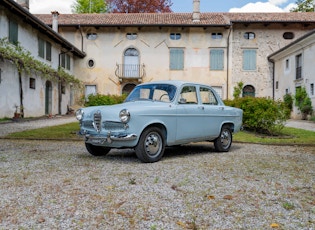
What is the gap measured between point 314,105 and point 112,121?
18.5m

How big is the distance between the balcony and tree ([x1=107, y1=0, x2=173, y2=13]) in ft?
35.1

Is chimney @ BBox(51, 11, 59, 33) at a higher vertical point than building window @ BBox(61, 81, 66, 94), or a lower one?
higher

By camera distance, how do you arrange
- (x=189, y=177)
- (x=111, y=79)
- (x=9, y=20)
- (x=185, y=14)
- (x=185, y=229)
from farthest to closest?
1. (x=185, y=14)
2. (x=111, y=79)
3. (x=9, y=20)
4. (x=189, y=177)
5. (x=185, y=229)

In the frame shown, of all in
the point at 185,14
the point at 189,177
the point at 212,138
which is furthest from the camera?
the point at 185,14

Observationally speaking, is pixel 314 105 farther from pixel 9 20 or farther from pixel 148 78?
pixel 9 20

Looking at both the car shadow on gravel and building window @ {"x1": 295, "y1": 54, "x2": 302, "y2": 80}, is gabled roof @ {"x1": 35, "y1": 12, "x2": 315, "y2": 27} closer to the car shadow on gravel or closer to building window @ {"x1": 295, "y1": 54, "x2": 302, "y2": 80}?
building window @ {"x1": 295, "y1": 54, "x2": 302, "y2": 80}

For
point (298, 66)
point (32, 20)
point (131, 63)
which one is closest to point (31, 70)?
point (32, 20)

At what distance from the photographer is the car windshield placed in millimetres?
6359

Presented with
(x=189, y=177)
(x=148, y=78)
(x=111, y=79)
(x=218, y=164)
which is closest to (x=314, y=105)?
(x=148, y=78)

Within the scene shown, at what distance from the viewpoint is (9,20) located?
16.2 metres

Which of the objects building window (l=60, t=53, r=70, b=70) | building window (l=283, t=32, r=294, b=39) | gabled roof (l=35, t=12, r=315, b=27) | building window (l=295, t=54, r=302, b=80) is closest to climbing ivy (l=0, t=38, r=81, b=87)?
building window (l=60, t=53, r=70, b=70)

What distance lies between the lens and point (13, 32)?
55.0 feet

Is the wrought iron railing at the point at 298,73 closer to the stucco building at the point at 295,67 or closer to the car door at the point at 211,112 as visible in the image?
the stucco building at the point at 295,67

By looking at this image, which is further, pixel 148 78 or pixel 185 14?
pixel 185 14
